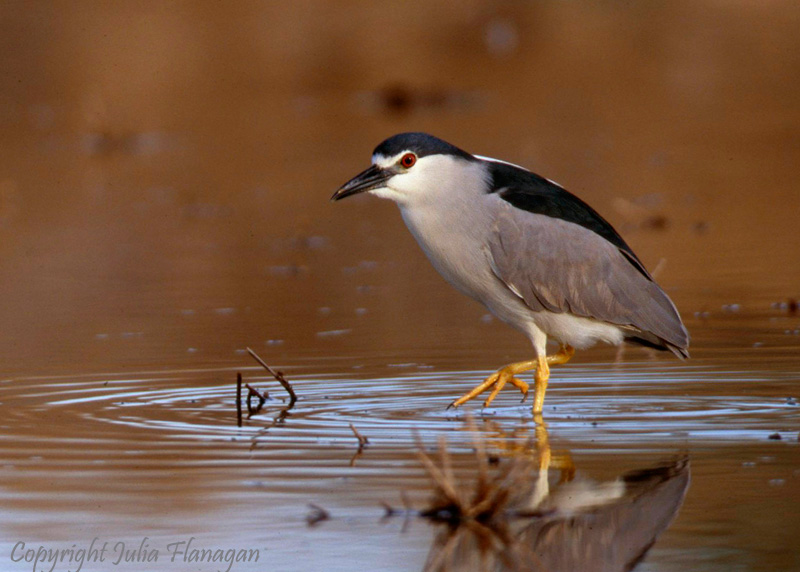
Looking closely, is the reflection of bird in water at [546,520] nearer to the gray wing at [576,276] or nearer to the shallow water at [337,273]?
the shallow water at [337,273]

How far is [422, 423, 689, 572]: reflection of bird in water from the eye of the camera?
5070 millimetres

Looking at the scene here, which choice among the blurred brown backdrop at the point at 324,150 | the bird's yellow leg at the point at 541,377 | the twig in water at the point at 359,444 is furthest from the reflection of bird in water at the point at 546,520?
the blurred brown backdrop at the point at 324,150

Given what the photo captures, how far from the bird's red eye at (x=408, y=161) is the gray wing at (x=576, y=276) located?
1.64 feet

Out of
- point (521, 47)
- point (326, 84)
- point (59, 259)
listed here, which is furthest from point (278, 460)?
point (521, 47)

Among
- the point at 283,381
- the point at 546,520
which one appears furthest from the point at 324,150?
the point at 546,520

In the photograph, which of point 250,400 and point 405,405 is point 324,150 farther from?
point 405,405

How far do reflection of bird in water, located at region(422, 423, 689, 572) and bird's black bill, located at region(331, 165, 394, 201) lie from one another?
2350 millimetres

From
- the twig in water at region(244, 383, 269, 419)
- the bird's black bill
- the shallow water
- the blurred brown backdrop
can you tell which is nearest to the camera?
the shallow water

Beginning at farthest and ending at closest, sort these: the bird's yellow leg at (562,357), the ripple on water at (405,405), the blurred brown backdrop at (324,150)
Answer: the blurred brown backdrop at (324,150)
the bird's yellow leg at (562,357)
the ripple on water at (405,405)

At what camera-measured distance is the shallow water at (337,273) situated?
598 cm

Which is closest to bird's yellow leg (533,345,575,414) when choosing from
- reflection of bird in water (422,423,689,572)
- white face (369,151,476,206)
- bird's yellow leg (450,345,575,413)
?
bird's yellow leg (450,345,575,413)

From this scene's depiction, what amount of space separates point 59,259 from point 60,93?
1293 centimetres

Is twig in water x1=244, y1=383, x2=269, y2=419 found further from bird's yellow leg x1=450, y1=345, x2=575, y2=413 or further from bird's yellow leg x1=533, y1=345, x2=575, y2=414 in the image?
bird's yellow leg x1=533, y1=345, x2=575, y2=414

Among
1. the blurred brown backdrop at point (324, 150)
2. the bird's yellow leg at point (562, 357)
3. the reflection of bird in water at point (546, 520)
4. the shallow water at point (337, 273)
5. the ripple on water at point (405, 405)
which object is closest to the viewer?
the reflection of bird in water at point (546, 520)
